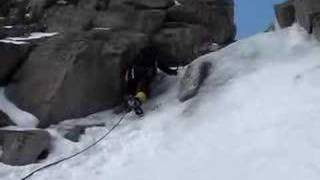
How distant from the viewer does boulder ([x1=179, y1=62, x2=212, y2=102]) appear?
13945mm

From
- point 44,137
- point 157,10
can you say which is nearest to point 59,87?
point 44,137

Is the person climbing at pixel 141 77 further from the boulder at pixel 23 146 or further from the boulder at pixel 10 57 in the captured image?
the boulder at pixel 10 57

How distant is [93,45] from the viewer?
50.1ft

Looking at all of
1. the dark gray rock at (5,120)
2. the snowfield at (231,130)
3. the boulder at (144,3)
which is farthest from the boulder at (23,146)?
the boulder at (144,3)

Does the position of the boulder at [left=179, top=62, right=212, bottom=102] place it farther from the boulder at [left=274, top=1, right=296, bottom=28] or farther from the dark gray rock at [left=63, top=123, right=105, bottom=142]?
the boulder at [left=274, top=1, right=296, bottom=28]

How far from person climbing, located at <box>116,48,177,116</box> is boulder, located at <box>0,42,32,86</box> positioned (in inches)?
112

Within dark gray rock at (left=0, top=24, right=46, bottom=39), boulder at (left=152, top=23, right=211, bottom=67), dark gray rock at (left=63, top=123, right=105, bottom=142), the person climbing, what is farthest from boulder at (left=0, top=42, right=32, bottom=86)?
boulder at (left=152, top=23, right=211, bottom=67)

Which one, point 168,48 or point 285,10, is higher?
point 285,10

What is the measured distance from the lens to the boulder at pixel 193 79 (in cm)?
1395

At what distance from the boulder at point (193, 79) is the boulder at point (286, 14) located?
2.58 meters

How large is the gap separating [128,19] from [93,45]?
1.81m

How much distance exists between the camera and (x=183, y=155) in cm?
1077

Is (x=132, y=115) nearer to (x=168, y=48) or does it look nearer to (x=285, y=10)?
(x=168, y=48)

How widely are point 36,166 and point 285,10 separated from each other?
26.1ft
